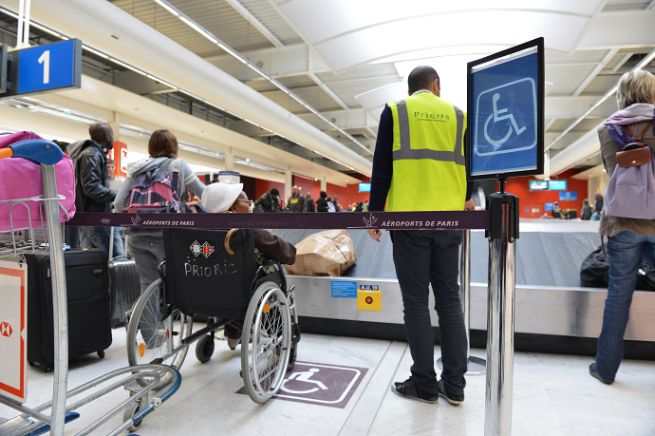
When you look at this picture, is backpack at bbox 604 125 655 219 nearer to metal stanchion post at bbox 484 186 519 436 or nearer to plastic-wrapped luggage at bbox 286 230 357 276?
metal stanchion post at bbox 484 186 519 436

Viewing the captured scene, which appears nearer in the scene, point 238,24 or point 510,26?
point 510,26

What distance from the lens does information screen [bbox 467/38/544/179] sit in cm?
117

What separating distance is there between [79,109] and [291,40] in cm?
491

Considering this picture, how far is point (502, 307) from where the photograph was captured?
1103 millimetres

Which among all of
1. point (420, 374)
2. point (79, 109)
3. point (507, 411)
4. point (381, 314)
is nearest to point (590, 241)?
point (381, 314)

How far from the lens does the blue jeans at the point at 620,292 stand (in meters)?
1.99

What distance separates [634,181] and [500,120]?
1026 mm

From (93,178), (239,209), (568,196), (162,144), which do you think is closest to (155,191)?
(162,144)

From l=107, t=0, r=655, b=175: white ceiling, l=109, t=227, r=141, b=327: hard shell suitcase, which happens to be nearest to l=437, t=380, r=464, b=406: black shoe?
l=109, t=227, r=141, b=327: hard shell suitcase

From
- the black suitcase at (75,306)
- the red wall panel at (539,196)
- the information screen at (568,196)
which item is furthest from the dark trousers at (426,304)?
the information screen at (568,196)

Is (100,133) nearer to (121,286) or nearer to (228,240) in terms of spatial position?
(121,286)

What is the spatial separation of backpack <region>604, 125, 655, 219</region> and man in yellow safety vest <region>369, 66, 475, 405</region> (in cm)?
74

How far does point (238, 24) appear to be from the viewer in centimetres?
763

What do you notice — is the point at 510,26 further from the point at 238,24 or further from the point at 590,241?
the point at 238,24
